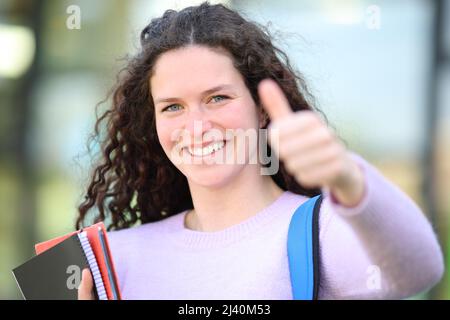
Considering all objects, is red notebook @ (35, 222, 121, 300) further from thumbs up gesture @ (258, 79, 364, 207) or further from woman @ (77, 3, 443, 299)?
thumbs up gesture @ (258, 79, 364, 207)

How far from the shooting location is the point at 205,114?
1.52 meters

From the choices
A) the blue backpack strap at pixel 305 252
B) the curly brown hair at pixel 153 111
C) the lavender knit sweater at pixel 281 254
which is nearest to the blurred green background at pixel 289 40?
the curly brown hair at pixel 153 111

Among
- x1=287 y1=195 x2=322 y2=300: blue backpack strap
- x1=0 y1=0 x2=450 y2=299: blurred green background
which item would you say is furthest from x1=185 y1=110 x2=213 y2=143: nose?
x1=0 y1=0 x2=450 y2=299: blurred green background

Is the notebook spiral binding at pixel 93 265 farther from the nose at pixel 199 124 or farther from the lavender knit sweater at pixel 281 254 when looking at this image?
the nose at pixel 199 124

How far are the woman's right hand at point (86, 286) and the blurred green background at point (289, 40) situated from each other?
132 centimetres

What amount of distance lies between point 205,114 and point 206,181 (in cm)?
15

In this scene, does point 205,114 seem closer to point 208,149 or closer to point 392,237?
point 208,149

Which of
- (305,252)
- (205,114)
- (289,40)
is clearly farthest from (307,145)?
(289,40)

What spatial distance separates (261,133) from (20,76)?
2.16 meters

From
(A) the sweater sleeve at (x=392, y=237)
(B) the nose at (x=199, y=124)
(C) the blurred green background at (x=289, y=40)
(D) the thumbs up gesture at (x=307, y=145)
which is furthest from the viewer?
(C) the blurred green background at (x=289, y=40)

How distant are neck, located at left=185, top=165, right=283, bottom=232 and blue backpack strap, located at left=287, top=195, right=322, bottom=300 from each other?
194 millimetres

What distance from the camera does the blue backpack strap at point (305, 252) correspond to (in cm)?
134

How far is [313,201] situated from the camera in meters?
1.44
